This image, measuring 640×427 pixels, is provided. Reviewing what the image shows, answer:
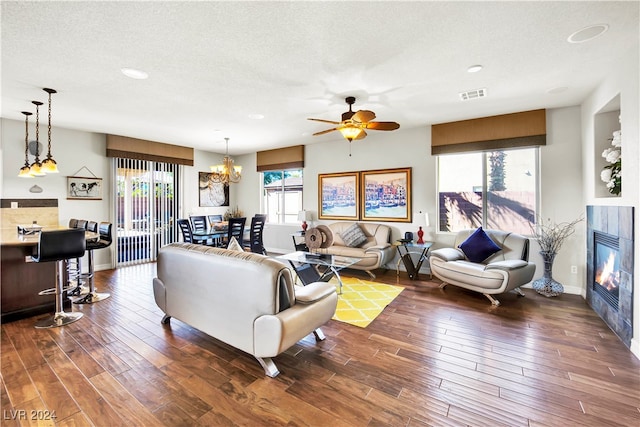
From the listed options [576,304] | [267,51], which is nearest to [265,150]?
[267,51]

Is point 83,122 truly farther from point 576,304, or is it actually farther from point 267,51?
point 576,304

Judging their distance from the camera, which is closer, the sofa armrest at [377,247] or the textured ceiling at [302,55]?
the textured ceiling at [302,55]

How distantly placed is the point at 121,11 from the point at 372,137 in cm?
454

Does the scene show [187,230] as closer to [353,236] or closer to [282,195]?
[282,195]

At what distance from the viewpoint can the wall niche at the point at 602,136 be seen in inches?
133

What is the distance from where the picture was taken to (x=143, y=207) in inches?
244

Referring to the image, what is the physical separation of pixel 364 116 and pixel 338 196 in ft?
10.6

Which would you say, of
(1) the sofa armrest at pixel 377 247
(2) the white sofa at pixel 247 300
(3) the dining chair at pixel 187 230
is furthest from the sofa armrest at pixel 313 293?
(3) the dining chair at pixel 187 230

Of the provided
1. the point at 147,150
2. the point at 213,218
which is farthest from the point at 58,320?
the point at 213,218

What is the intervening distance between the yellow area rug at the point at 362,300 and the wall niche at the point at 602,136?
2.79 metres

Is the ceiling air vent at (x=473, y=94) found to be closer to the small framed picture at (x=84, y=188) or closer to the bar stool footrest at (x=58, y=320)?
the bar stool footrest at (x=58, y=320)

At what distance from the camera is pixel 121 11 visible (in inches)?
78.1

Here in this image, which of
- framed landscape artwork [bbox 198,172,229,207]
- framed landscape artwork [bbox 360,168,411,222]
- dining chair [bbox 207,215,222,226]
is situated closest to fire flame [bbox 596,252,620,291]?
framed landscape artwork [bbox 360,168,411,222]

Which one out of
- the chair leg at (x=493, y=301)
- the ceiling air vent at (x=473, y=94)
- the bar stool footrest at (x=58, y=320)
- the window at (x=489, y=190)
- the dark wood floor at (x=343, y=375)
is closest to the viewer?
the dark wood floor at (x=343, y=375)
